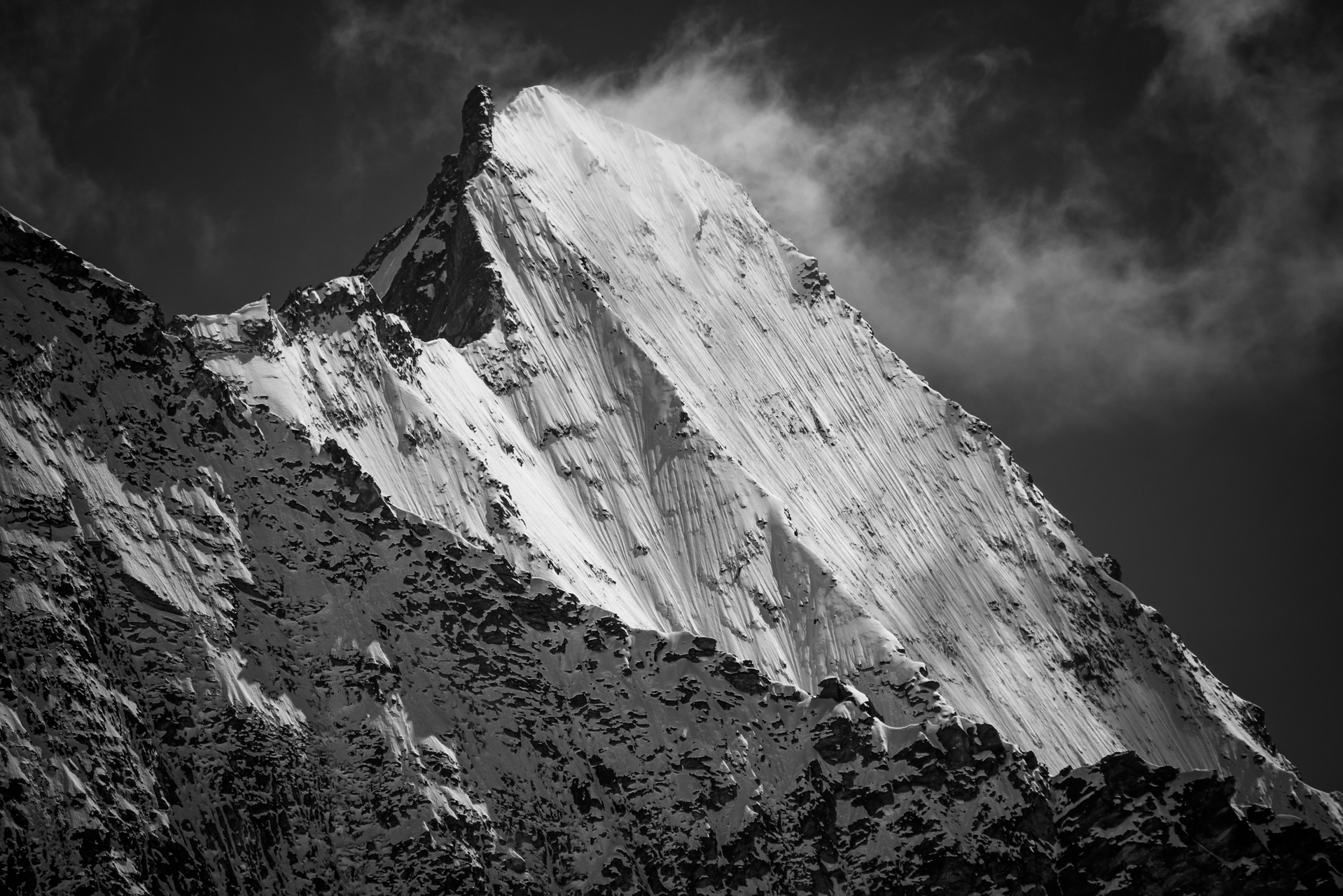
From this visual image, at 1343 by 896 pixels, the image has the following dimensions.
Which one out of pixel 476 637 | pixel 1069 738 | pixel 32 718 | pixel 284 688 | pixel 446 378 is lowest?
pixel 32 718

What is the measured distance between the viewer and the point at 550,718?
152 m

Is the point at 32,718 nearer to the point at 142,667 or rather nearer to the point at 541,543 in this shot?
the point at 142,667

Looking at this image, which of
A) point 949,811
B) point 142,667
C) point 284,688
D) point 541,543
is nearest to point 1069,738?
point 949,811

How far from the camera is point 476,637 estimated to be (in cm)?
15512

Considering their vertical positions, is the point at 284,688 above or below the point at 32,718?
above

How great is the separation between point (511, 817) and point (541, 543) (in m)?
39.3

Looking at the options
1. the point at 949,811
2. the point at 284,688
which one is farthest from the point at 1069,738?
the point at 284,688

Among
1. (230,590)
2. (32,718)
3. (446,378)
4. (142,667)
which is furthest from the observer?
(446,378)

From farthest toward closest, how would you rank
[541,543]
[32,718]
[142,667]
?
[541,543], [142,667], [32,718]

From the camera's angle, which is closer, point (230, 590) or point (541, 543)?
point (230, 590)

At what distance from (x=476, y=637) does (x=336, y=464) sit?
22221mm

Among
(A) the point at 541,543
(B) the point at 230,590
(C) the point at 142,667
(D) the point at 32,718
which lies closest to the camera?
(D) the point at 32,718

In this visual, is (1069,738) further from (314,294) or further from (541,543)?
(314,294)

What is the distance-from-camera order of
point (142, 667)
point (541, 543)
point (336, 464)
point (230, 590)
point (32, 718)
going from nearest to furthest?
point (32, 718) → point (142, 667) → point (230, 590) → point (336, 464) → point (541, 543)
